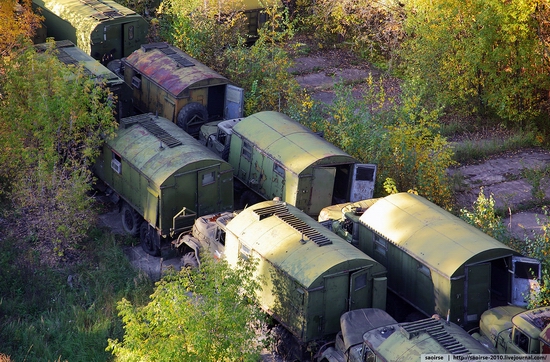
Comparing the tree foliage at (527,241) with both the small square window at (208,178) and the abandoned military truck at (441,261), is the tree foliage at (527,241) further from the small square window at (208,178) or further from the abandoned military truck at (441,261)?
the small square window at (208,178)

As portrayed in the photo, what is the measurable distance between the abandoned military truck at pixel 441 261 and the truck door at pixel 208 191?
161 inches

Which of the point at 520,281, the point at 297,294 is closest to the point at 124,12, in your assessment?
the point at 297,294

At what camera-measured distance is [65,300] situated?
16859 millimetres

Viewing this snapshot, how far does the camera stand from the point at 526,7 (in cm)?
2334

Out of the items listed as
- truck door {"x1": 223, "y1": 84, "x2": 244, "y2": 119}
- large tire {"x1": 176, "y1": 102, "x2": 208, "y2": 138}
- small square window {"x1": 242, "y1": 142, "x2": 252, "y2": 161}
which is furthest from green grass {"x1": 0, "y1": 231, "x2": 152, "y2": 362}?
truck door {"x1": 223, "y1": 84, "x2": 244, "y2": 119}

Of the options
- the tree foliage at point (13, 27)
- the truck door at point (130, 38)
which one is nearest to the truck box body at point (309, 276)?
the tree foliage at point (13, 27)

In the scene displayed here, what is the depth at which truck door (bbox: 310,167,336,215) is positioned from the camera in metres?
18.6

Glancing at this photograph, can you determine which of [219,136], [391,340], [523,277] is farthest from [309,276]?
[219,136]

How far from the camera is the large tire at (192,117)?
22375 mm

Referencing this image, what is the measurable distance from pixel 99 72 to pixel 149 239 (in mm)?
5870

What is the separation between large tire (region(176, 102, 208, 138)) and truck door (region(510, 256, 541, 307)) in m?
11.1

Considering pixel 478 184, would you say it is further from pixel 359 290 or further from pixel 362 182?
pixel 359 290

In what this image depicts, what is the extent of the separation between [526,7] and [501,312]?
40.6 feet

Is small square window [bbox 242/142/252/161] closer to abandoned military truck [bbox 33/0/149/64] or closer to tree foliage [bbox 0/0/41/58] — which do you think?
tree foliage [bbox 0/0/41/58]
